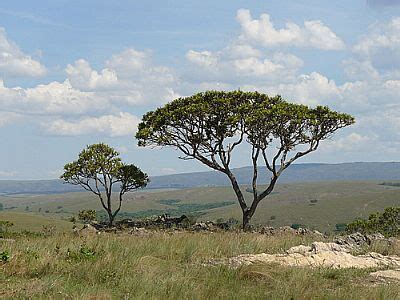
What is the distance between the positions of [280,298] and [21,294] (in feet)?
13.9

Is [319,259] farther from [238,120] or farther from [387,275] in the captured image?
A: [238,120]

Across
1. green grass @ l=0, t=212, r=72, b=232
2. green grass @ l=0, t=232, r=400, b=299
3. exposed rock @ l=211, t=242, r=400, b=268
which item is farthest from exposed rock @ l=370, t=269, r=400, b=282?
green grass @ l=0, t=212, r=72, b=232

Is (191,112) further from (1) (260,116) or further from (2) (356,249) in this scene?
(2) (356,249)

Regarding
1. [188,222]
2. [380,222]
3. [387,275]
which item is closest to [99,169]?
[188,222]

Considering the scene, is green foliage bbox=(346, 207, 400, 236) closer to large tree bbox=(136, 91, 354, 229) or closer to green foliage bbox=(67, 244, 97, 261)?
large tree bbox=(136, 91, 354, 229)

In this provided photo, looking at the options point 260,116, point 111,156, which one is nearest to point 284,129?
point 260,116

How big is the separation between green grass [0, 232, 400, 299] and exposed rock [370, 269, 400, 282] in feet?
0.88

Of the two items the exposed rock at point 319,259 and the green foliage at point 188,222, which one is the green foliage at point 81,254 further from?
the green foliage at point 188,222

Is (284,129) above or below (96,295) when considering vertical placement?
above

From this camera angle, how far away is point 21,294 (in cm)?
831

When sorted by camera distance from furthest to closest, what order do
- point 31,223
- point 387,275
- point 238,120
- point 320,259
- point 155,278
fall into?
point 31,223 → point 238,120 → point 320,259 → point 387,275 → point 155,278

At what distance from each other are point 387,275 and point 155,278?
526cm

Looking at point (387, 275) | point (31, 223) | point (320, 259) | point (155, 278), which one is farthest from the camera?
point (31, 223)

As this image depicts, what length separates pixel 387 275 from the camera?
1134 centimetres
